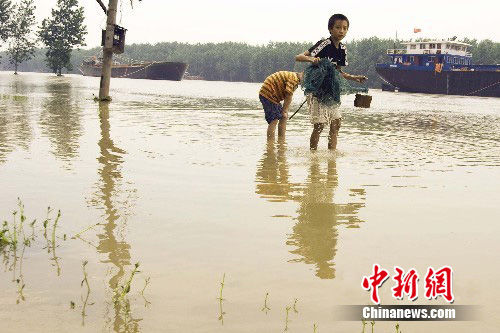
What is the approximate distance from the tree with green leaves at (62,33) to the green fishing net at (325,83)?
61.2 m

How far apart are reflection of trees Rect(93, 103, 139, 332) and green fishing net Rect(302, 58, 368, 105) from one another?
2.76 m

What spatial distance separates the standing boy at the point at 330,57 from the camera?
6.79 m

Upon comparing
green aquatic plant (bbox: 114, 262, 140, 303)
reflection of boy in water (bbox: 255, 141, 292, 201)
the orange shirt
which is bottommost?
green aquatic plant (bbox: 114, 262, 140, 303)

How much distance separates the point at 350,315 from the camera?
230 centimetres

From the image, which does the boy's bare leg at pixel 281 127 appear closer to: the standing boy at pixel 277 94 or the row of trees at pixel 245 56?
the standing boy at pixel 277 94

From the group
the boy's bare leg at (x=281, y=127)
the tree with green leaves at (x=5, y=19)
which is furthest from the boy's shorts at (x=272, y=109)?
the tree with green leaves at (x=5, y=19)

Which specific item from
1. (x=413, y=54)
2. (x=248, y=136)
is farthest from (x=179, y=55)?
(x=248, y=136)

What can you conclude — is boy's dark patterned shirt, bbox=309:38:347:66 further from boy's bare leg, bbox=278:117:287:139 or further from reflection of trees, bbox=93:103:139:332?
reflection of trees, bbox=93:103:139:332

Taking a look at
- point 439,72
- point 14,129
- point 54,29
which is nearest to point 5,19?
point 54,29

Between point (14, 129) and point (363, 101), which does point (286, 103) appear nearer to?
point (363, 101)

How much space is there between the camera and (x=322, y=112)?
7.33 metres

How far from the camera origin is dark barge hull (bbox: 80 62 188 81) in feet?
262

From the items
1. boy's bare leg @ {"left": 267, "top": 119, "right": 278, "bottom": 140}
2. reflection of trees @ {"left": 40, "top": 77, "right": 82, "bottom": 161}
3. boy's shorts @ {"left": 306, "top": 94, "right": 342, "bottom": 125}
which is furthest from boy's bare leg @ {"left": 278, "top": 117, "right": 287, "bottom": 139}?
reflection of trees @ {"left": 40, "top": 77, "right": 82, "bottom": 161}

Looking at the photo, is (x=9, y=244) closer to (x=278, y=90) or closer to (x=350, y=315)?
(x=350, y=315)
